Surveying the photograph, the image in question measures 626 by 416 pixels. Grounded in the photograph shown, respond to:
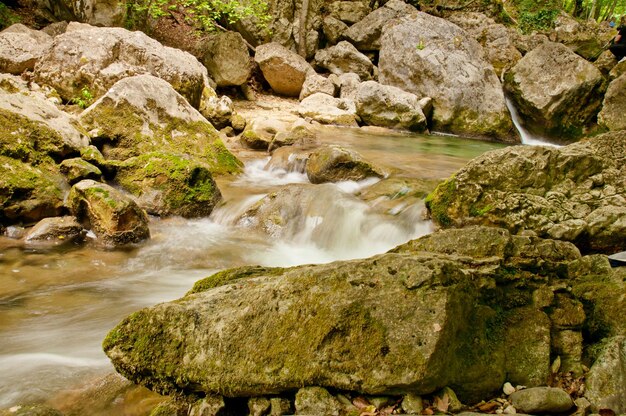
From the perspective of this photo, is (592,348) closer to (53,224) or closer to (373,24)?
(53,224)

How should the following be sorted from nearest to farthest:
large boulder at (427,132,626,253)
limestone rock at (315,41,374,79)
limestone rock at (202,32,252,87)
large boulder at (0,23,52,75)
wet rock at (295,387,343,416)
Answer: wet rock at (295,387,343,416) < large boulder at (427,132,626,253) < large boulder at (0,23,52,75) < limestone rock at (202,32,252,87) < limestone rock at (315,41,374,79)

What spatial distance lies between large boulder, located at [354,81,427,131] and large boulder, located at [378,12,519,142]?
1.59 metres

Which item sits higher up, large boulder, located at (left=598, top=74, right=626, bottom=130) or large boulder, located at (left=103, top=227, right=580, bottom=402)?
large boulder, located at (left=598, top=74, right=626, bottom=130)

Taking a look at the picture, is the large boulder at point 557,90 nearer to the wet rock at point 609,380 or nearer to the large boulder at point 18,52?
the wet rock at point 609,380

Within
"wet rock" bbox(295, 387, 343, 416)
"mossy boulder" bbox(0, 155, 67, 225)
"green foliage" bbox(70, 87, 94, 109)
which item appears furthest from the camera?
"green foliage" bbox(70, 87, 94, 109)

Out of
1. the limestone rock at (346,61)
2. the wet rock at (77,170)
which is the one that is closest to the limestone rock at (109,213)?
the wet rock at (77,170)

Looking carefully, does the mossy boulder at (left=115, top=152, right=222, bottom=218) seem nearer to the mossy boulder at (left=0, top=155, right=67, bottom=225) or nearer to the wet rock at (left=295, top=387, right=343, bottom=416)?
the mossy boulder at (left=0, top=155, right=67, bottom=225)

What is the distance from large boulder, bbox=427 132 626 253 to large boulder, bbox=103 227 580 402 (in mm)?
2732

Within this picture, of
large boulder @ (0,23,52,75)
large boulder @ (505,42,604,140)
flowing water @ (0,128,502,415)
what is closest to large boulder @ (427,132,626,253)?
flowing water @ (0,128,502,415)

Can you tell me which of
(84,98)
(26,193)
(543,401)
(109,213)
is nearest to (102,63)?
(84,98)

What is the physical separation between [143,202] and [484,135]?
12776mm

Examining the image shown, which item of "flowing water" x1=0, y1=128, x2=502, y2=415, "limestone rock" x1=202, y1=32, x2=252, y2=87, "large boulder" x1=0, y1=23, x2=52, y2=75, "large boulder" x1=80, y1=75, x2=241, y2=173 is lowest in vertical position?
"flowing water" x1=0, y1=128, x2=502, y2=415

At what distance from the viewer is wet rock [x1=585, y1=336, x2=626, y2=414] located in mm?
2335

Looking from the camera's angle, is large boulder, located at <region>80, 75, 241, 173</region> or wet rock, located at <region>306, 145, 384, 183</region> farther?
wet rock, located at <region>306, 145, 384, 183</region>
